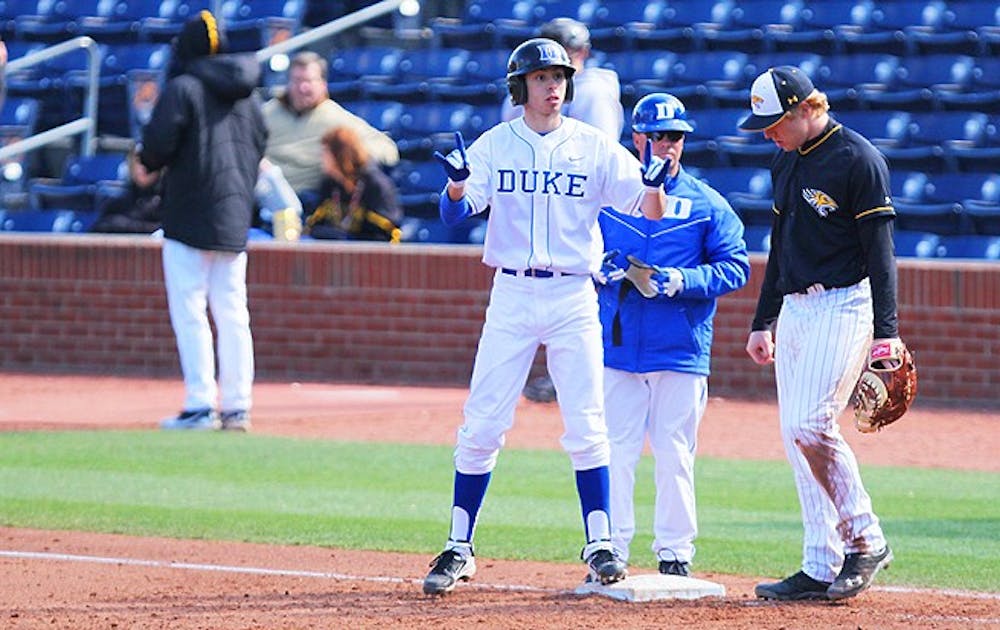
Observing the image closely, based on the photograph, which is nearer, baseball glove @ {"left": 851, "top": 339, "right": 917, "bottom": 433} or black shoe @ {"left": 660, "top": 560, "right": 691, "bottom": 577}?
baseball glove @ {"left": 851, "top": 339, "right": 917, "bottom": 433}

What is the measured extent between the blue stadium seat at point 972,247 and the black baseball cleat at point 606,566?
8066 millimetres

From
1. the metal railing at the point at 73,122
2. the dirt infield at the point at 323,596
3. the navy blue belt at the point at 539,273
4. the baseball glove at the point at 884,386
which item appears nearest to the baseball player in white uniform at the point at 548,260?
the navy blue belt at the point at 539,273

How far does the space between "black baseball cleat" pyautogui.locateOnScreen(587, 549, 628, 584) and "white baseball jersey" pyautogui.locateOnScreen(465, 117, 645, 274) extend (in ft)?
3.26

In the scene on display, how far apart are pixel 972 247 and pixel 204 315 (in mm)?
6033

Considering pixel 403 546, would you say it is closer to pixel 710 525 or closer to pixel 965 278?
pixel 710 525

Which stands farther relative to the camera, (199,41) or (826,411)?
(199,41)

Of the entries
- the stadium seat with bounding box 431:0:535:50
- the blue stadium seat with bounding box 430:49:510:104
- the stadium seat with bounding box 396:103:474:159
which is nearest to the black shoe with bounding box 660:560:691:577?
the stadium seat with bounding box 396:103:474:159

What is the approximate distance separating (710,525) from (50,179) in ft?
35.3

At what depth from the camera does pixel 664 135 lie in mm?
6750

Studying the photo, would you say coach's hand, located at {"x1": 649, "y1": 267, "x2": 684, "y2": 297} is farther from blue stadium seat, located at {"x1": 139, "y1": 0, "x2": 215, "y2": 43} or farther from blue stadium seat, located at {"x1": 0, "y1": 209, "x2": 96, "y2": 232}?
blue stadium seat, located at {"x1": 139, "y1": 0, "x2": 215, "y2": 43}

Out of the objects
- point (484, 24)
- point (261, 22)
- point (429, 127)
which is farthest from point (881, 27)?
point (261, 22)

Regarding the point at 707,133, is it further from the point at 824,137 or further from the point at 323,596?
the point at 323,596

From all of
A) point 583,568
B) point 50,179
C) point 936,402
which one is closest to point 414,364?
point 936,402

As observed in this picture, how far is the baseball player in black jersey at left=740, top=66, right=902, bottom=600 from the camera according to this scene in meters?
6.22
